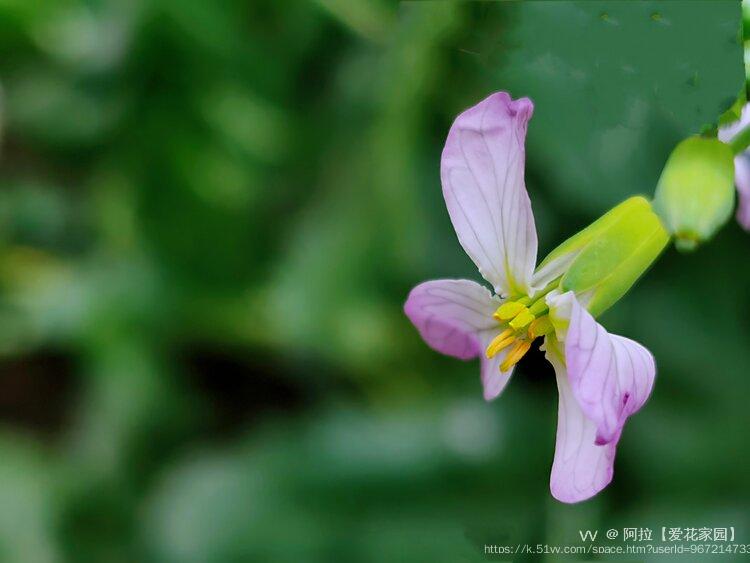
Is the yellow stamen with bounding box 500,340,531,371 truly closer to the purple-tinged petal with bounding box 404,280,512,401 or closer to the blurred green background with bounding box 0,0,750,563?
the purple-tinged petal with bounding box 404,280,512,401

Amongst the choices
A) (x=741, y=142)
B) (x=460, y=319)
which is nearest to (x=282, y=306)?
(x=460, y=319)

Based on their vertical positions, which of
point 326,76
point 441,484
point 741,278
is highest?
point 326,76

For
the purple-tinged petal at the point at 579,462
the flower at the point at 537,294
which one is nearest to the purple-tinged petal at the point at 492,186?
the flower at the point at 537,294

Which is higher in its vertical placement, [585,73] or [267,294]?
[267,294]

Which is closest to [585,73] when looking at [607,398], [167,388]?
[607,398]

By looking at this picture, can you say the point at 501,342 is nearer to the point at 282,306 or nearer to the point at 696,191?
the point at 696,191

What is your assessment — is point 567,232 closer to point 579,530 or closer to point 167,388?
point 579,530

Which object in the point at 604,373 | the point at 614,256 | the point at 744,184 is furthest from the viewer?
the point at 744,184
